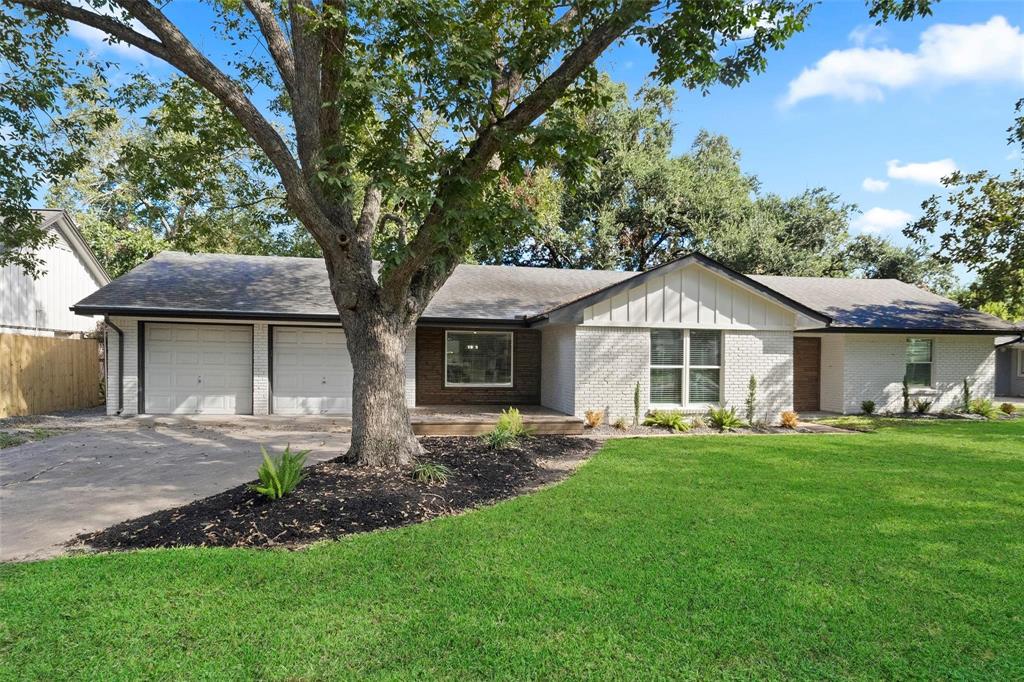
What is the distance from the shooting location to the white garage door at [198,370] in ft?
43.5

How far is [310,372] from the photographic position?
13.9m

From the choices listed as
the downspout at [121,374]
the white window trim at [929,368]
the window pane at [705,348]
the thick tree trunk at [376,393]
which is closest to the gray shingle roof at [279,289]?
the downspout at [121,374]

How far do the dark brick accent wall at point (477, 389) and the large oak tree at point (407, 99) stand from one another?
22.9 ft

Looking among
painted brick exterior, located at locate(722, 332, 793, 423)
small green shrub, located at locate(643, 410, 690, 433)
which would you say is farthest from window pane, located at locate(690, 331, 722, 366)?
small green shrub, located at locate(643, 410, 690, 433)

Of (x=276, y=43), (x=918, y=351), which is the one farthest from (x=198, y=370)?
(x=918, y=351)

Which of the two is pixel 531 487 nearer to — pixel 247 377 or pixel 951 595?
pixel 951 595

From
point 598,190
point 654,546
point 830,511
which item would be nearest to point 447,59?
point 654,546

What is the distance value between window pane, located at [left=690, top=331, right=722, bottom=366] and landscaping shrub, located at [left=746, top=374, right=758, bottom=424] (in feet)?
2.75

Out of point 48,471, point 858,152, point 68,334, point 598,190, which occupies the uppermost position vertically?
point 598,190

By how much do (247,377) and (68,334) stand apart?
8953 millimetres

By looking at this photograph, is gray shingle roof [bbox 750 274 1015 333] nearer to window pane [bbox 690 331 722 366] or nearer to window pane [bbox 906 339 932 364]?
window pane [bbox 906 339 932 364]

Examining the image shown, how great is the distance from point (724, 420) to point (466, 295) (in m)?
7.20

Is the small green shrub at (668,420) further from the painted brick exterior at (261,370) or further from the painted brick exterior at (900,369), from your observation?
the painted brick exterior at (261,370)

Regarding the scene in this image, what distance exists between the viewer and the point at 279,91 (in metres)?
10.3
